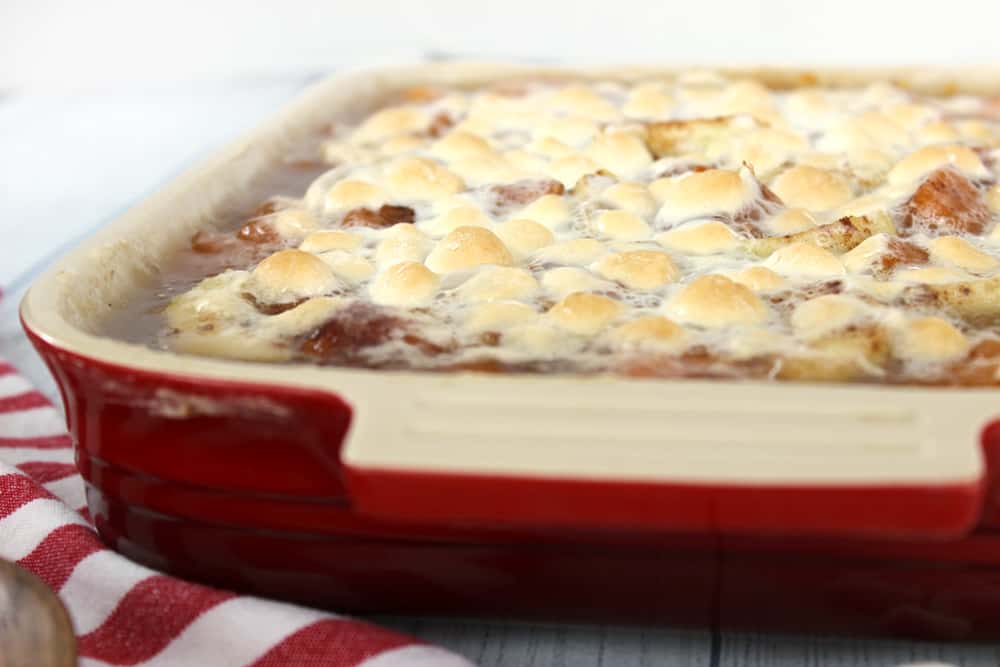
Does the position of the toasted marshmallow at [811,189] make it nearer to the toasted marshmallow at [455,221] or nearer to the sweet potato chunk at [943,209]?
the sweet potato chunk at [943,209]

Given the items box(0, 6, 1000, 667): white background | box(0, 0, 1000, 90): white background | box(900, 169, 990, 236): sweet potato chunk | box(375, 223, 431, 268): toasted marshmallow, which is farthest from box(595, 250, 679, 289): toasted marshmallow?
box(0, 0, 1000, 90): white background

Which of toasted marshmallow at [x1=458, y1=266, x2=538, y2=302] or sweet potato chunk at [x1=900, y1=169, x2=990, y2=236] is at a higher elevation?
toasted marshmallow at [x1=458, y1=266, x2=538, y2=302]

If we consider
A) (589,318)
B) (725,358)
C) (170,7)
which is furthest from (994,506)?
(170,7)

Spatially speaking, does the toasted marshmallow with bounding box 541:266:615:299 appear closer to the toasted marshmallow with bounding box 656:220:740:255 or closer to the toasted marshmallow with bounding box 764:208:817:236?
the toasted marshmallow with bounding box 656:220:740:255

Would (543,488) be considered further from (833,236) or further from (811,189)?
(811,189)

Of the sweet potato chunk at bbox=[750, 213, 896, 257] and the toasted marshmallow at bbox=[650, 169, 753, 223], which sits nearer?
the sweet potato chunk at bbox=[750, 213, 896, 257]

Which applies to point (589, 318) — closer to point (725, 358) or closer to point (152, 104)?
point (725, 358)

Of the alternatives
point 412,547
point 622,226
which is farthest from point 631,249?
point 412,547
